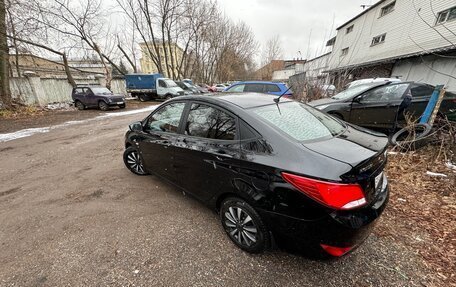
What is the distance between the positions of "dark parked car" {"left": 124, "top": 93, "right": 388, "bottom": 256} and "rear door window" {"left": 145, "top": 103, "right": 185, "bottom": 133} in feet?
0.10

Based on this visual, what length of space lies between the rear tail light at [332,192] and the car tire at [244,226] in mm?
591

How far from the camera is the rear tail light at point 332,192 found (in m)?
1.54

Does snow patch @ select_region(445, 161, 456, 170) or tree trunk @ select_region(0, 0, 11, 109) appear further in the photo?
tree trunk @ select_region(0, 0, 11, 109)

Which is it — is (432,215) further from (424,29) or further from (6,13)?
(6,13)

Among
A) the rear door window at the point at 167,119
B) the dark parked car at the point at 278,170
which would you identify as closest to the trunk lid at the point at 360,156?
the dark parked car at the point at 278,170

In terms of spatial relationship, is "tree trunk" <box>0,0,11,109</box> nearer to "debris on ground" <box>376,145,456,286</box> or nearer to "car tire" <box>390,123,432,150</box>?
"debris on ground" <box>376,145,456,286</box>

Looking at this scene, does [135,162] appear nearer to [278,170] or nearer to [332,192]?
[278,170]

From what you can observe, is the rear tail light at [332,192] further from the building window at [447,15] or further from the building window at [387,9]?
the building window at [387,9]

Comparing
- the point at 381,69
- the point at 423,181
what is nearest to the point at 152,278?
the point at 423,181

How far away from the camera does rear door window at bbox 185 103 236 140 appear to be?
86.6 inches

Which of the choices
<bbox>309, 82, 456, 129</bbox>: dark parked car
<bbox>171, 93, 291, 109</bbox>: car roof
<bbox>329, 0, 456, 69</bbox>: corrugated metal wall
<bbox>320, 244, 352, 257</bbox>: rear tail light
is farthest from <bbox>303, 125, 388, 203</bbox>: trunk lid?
<bbox>329, 0, 456, 69</bbox>: corrugated metal wall

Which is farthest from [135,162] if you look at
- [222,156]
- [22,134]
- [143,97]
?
[143,97]

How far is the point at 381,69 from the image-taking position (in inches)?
666

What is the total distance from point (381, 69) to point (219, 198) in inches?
804
